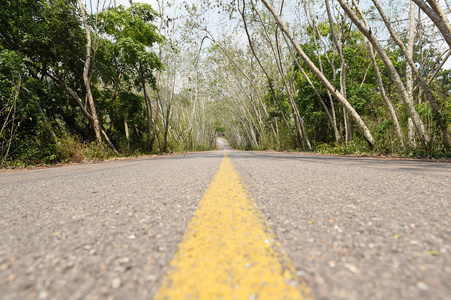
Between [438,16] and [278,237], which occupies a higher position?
[438,16]

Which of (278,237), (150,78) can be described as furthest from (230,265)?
(150,78)

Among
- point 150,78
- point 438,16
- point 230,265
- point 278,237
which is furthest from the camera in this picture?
point 150,78

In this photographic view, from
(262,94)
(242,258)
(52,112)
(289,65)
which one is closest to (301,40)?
(289,65)

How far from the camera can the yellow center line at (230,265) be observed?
0.62 meters

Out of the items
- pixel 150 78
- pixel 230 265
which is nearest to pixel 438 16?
pixel 230 265

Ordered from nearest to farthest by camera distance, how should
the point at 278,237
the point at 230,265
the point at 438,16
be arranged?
the point at 230,265
the point at 278,237
the point at 438,16

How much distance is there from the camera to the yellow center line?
2.05 feet

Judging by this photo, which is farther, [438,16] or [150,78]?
[150,78]

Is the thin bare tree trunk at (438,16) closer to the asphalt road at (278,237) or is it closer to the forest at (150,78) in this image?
the forest at (150,78)

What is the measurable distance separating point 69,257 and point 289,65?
1953cm

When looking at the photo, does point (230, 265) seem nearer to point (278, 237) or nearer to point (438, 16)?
point (278, 237)

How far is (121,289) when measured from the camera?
0.65 meters

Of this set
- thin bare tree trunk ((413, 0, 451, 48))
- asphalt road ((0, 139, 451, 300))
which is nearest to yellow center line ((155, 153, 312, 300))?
asphalt road ((0, 139, 451, 300))

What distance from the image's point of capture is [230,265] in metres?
0.77
